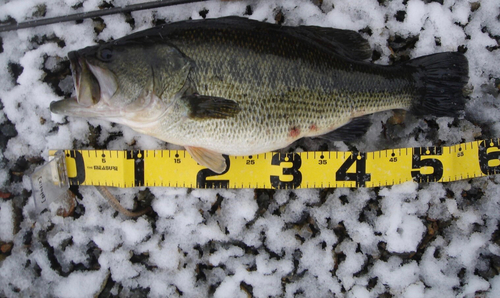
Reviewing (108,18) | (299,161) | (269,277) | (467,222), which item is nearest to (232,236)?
(269,277)

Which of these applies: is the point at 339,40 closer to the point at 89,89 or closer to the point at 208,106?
the point at 208,106

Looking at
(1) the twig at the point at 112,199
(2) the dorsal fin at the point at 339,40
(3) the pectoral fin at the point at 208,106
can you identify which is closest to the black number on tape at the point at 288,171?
(3) the pectoral fin at the point at 208,106

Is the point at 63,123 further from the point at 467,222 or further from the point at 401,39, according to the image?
the point at 467,222

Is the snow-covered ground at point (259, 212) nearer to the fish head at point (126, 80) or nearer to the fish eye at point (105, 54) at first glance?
the fish head at point (126, 80)

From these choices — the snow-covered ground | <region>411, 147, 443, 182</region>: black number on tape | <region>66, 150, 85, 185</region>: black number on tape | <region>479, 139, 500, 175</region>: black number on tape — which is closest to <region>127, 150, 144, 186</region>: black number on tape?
the snow-covered ground

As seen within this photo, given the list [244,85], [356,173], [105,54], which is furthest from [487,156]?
[105,54]

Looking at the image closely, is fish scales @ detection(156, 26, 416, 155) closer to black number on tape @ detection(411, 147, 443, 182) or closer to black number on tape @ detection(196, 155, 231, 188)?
black number on tape @ detection(196, 155, 231, 188)
